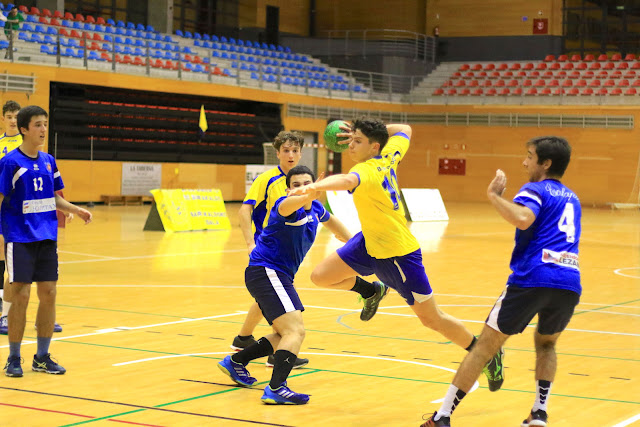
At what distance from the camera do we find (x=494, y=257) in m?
16.5

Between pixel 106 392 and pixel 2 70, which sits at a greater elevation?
pixel 2 70

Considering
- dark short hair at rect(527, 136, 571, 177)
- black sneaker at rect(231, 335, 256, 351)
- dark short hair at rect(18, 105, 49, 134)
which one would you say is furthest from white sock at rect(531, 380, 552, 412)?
dark short hair at rect(18, 105, 49, 134)

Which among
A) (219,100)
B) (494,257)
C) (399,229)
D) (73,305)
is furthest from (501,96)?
(399,229)

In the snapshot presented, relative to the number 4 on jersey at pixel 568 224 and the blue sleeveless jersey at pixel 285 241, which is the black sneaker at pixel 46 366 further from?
the number 4 on jersey at pixel 568 224

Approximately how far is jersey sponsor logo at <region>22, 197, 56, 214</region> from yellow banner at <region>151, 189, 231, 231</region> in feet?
45.1

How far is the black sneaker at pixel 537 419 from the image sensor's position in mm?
5188

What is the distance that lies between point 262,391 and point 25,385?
1.61 metres

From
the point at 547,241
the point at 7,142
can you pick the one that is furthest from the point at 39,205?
the point at 547,241

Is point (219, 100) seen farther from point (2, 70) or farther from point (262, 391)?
point (262, 391)

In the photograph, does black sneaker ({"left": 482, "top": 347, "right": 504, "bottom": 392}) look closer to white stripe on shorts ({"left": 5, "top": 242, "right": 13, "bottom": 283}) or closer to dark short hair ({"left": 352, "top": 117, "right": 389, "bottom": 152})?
dark short hair ({"left": 352, "top": 117, "right": 389, "bottom": 152})

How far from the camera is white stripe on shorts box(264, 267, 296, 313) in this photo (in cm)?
611

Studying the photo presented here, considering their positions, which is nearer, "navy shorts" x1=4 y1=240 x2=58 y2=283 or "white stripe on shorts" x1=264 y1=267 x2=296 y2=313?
"white stripe on shorts" x1=264 y1=267 x2=296 y2=313

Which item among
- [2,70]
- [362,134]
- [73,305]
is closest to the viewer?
[362,134]

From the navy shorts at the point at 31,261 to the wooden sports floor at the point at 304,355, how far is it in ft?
2.29
